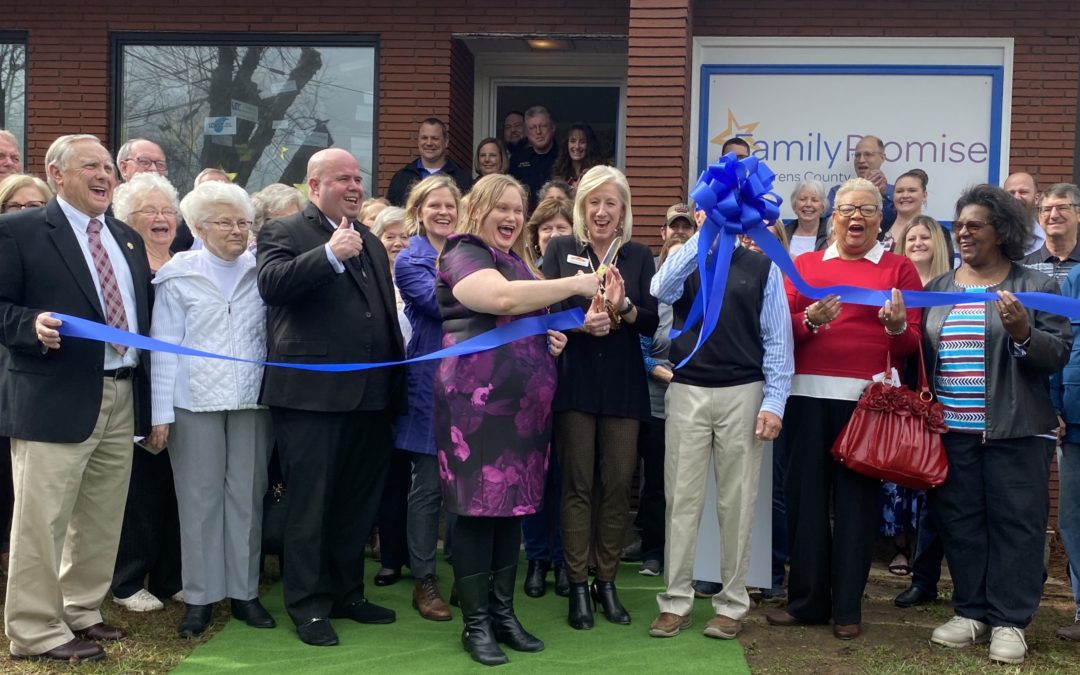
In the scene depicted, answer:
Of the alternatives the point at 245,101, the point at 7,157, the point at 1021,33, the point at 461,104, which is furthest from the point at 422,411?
the point at 1021,33

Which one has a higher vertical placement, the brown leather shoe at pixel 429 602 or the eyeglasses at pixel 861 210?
the eyeglasses at pixel 861 210

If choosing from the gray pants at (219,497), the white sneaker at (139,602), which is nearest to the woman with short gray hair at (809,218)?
the gray pants at (219,497)

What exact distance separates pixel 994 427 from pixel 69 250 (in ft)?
13.7

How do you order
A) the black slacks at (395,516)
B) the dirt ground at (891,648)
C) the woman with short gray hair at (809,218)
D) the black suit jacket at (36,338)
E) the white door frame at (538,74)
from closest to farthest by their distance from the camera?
the black suit jacket at (36,338) → the dirt ground at (891,648) → the black slacks at (395,516) → the woman with short gray hair at (809,218) → the white door frame at (538,74)

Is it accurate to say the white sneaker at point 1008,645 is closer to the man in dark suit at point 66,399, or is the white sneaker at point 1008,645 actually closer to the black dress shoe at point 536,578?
the black dress shoe at point 536,578

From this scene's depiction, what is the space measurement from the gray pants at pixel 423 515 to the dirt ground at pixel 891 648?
1.62 metres

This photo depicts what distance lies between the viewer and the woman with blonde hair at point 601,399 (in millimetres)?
5770

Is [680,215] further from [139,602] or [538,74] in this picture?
[538,74]

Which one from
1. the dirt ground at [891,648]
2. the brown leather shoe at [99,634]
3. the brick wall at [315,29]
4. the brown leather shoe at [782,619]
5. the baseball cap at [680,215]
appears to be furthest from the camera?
the brick wall at [315,29]

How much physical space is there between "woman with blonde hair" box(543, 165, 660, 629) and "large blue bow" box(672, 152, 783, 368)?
505mm

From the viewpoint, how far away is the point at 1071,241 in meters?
6.58

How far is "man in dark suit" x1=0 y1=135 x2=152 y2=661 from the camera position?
4.99 meters

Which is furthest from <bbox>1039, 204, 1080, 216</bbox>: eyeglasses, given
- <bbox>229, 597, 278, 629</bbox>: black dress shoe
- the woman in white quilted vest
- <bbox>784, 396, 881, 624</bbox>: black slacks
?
<bbox>229, 597, 278, 629</bbox>: black dress shoe

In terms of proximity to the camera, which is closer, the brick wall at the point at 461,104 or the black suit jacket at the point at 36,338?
the black suit jacket at the point at 36,338
